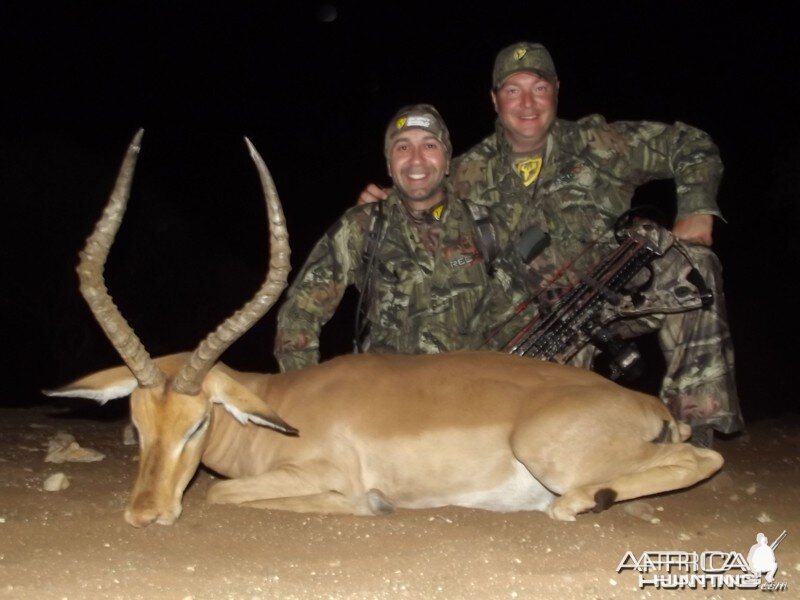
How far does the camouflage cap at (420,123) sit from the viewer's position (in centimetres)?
661

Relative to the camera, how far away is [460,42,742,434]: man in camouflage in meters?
5.97

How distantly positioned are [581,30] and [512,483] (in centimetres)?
3966

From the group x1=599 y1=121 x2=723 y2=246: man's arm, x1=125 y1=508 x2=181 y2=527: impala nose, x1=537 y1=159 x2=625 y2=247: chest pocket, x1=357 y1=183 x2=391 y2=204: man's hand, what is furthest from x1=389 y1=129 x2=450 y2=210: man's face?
x1=125 y1=508 x2=181 y2=527: impala nose

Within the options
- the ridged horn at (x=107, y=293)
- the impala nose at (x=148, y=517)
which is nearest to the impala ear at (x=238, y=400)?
the ridged horn at (x=107, y=293)

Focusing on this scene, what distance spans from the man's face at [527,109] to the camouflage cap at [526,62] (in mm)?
38

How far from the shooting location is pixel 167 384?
4.47 metres

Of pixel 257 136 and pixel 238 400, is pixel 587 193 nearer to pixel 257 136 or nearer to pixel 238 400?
pixel 238 400

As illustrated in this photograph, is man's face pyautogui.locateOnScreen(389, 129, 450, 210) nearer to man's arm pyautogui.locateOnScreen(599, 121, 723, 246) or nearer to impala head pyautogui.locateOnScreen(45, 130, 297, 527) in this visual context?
man's arm pyautogui.locateOnScreen(599, 121, 723, 246)

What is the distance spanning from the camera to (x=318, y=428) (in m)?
4.88

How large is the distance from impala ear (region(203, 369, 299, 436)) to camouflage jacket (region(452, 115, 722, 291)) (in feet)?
8.88

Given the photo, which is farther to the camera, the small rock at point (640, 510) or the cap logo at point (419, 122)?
the cap logo at point (419, 122)

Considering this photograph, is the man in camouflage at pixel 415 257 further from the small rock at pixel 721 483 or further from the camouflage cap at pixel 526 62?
the small rock at pixel 721 483

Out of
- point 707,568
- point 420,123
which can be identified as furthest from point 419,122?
point 707,568

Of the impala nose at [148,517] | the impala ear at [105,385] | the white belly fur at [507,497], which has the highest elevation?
the impala ear at [105,385]
